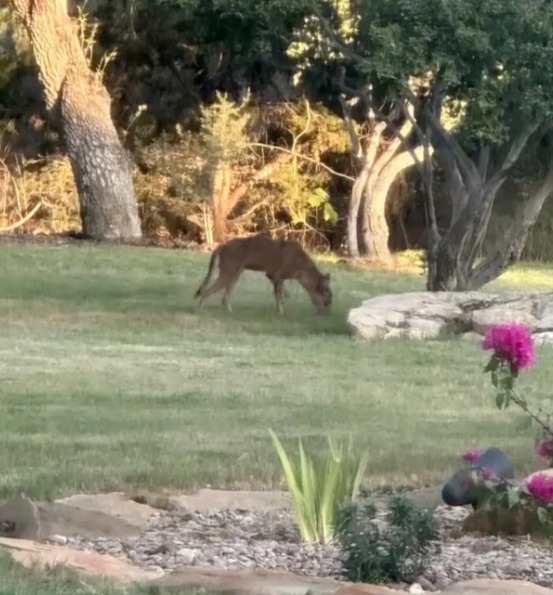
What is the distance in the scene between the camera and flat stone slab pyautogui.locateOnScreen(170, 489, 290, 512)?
8320 mm

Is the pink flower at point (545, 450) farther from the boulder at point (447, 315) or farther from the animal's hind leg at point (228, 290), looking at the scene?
the animal's hind leg at point (228, 290)

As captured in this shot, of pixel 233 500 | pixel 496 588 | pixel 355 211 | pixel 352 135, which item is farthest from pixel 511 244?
pixel 496 588

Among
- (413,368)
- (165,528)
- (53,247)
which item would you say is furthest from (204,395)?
(53,247)

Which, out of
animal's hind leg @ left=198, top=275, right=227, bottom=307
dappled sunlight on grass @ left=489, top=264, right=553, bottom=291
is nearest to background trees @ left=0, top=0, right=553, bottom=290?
dappled sunlight on grass @ left=489, top=264, right=553, bottom=291

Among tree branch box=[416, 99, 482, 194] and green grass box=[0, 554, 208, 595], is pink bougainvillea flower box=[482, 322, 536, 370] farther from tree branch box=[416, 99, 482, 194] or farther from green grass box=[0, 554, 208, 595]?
tree branch box=[416, 99, 482, 194]

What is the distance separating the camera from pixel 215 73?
33.3 metres

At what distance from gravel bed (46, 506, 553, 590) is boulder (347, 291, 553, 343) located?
10.5m

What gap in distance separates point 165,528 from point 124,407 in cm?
471

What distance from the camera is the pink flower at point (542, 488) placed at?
23.0 ft

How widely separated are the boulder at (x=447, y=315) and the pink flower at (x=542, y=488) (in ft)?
36.1

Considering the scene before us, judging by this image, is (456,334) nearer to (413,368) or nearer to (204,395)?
(413,368)

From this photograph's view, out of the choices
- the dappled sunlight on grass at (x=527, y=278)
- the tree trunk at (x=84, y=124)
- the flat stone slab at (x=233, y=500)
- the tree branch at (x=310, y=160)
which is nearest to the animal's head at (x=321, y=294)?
the dappled sunlight on grass at (x=527, y=278)

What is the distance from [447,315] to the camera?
61.8 ft

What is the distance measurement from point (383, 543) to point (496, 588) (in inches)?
29.3
